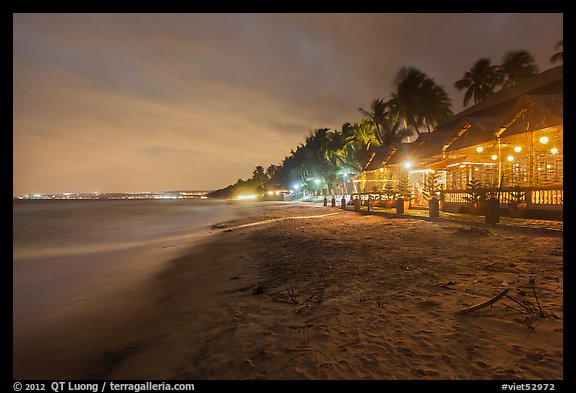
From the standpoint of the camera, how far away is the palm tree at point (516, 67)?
40781 millimetres

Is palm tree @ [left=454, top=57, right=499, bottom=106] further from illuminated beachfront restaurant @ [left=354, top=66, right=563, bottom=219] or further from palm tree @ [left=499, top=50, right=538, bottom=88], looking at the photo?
illuminated beachfront restaurant @ [left=354, top=66, right=563, bottom=219]

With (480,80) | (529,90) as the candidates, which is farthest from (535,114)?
(480,80)

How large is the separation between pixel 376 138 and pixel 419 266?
38.6 metres

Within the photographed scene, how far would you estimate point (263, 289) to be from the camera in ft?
17.2

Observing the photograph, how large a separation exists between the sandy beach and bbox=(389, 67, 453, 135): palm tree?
115 ft

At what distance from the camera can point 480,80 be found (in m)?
43.7

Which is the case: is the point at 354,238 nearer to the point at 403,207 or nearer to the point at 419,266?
the point at 419,266

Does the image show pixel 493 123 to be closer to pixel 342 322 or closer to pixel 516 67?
pixel 342 322

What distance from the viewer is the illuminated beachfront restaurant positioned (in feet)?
40.0

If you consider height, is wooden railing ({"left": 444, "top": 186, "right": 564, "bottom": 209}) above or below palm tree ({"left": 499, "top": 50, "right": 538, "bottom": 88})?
below

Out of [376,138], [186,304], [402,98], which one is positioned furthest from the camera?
[376,138]

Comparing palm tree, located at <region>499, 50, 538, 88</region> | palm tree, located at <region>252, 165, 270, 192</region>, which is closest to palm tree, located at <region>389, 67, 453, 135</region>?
palm tree, located at <region>499, 50, 538, 88</region>

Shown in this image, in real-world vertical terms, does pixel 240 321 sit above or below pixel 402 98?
below
